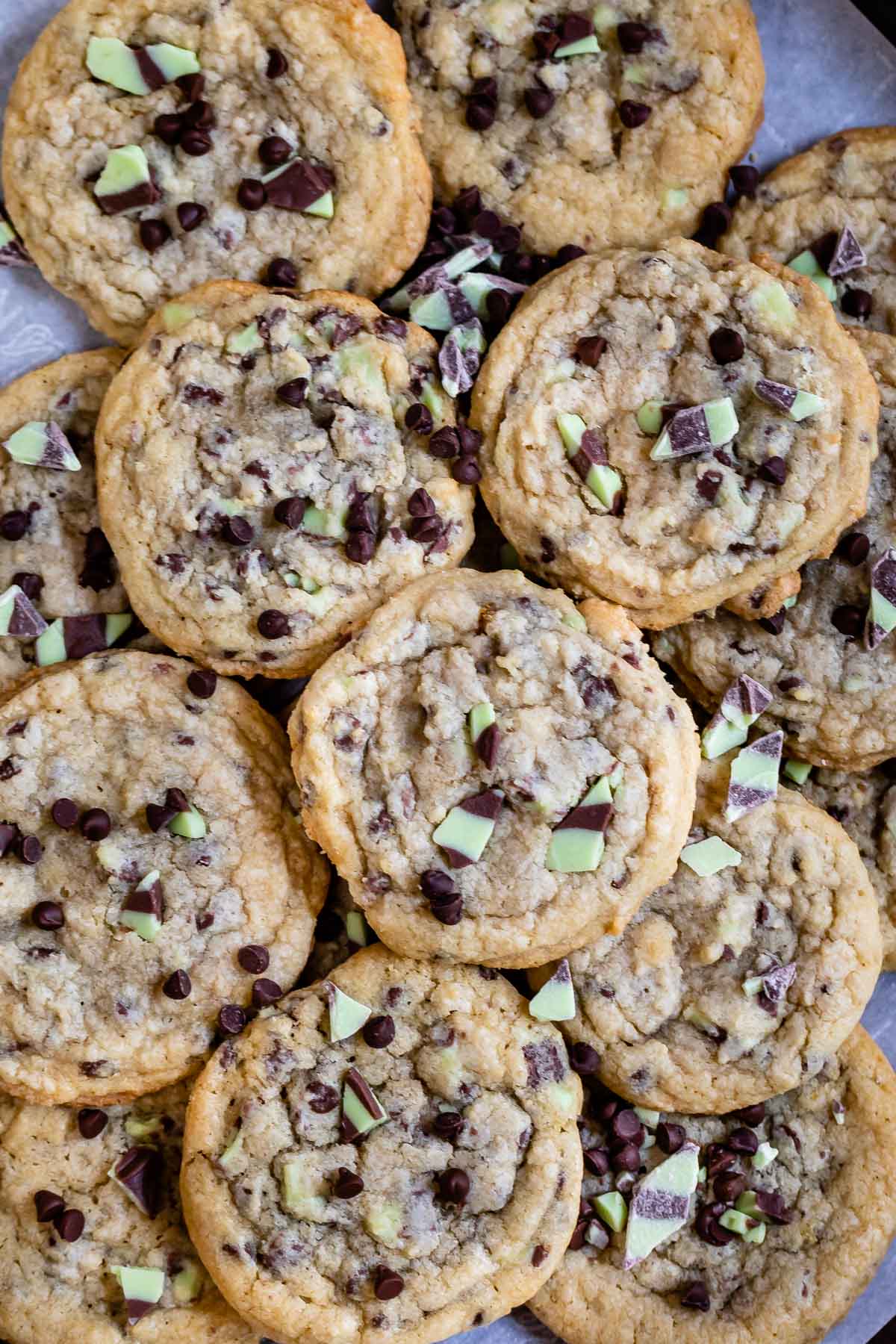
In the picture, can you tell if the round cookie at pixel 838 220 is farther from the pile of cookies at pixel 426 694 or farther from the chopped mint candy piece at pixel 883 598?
the chopped mint candy piece at pixel 883 598

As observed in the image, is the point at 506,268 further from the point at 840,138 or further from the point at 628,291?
the point at 840,138

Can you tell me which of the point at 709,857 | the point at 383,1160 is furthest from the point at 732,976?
the point at 383,1160

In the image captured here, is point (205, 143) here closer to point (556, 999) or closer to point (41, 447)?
point (41, 447)

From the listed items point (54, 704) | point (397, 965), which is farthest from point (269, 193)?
point (397, 965)

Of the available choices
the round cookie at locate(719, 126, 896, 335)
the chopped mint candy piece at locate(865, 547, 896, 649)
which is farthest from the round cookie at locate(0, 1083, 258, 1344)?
the round cookie at locate(719, 126, 896, 335)

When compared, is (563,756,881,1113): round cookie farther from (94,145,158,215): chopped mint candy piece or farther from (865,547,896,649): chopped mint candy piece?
(94,145,158,215): chopped mint candy piece
